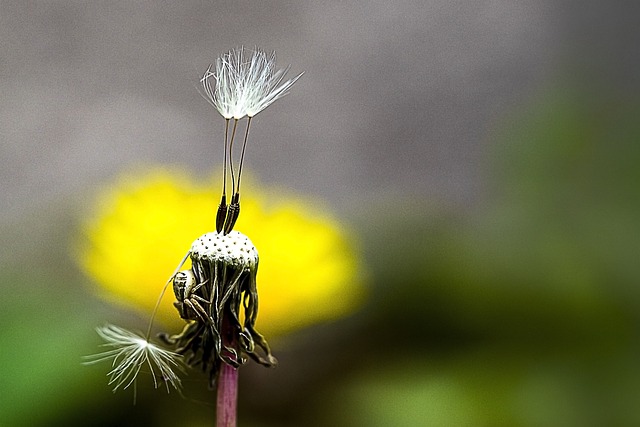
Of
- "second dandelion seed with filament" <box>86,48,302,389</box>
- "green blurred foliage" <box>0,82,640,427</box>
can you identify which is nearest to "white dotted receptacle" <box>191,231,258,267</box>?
"second dandelion seed with filament" <box>86,48,302,389</box>

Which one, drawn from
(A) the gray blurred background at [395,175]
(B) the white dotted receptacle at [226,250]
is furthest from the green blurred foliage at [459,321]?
(B) the white dotted receptacle at [226,250]

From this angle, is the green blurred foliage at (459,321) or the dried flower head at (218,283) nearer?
the dried flower head at (218,283)

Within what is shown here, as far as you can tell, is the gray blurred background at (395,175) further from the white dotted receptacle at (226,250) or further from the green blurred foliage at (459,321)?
the white dotted receptacle at (226,250)

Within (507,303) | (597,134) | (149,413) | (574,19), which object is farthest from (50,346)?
(574,19)

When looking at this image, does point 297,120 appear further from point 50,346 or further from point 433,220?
point 50,346

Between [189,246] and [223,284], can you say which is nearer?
[223,284]

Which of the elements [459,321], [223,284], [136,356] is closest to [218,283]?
[223,284]

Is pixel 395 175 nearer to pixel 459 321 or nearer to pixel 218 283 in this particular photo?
pixel 459 321
